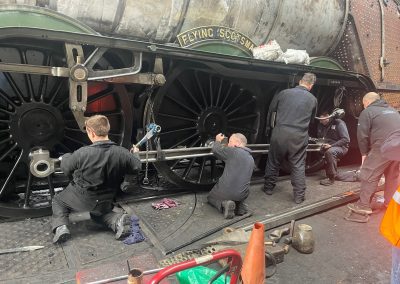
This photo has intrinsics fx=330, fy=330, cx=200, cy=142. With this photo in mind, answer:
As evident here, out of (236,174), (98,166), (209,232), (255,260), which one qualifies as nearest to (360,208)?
(236,174)

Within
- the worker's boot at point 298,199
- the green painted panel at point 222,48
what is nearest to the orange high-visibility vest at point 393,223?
the worker's boot at point 298,199

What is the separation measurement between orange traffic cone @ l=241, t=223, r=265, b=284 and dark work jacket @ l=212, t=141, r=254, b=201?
127 centimetres

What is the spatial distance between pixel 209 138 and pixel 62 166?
1955 mm

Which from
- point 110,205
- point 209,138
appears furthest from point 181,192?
point 110,205

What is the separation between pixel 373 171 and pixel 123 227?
10.2 ft

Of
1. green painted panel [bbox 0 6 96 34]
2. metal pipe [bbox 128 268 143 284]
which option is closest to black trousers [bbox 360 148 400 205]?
metal pipe [bbox 128 268 143 284]

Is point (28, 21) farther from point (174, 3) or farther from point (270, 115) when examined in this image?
point (270, 115)

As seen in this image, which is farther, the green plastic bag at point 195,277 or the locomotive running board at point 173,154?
the locomotive running board at point 173,154

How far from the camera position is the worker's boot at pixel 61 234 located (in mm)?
2932

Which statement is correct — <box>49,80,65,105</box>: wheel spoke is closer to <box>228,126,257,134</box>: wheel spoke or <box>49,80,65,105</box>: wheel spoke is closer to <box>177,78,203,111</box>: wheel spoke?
<box>177,78,203,111</box>: wheel spoke

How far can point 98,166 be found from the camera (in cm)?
301

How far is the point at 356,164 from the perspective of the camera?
21.0ft

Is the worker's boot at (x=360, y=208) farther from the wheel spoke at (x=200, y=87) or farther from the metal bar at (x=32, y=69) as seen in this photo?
the metal bar at (x=32, y=69)

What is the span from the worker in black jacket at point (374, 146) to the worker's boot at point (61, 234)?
3252mm
